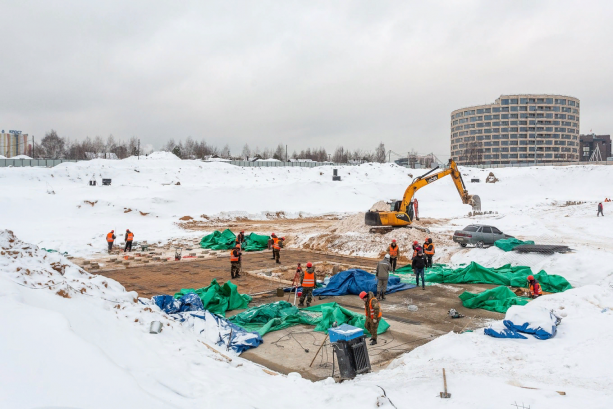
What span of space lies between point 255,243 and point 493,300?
16125 millimetres

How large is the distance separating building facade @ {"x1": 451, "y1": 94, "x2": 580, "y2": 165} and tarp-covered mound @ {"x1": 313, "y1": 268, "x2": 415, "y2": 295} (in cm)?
11874

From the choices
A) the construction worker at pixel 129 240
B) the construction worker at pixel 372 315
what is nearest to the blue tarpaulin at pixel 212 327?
the construction worker at pixel 372 315

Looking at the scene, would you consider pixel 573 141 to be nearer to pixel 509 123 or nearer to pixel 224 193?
pixel 509 123

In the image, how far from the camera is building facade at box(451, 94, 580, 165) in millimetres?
127875

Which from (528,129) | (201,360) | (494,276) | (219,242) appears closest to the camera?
(201,360)

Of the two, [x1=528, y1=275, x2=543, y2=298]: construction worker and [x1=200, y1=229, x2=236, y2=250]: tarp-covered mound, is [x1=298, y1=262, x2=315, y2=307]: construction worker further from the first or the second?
[x1=200, y1=229, x2=236, y2=250]: tarp-covered mound

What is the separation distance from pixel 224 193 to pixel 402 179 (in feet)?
104

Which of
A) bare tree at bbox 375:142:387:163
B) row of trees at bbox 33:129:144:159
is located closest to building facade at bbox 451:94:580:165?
bare tree at bbox 375:142:387:163

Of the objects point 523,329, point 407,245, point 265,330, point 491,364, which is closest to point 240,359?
point 265,330

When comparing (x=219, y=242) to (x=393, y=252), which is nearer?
(x=393, y=252)

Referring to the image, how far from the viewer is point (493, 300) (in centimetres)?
1317

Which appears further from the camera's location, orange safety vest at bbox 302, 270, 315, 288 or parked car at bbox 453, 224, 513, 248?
parked car at bbox 453, 224, 513, 248

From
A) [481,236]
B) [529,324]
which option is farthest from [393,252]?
[529,324]

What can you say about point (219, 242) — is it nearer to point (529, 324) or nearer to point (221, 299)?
point (221, 299)
